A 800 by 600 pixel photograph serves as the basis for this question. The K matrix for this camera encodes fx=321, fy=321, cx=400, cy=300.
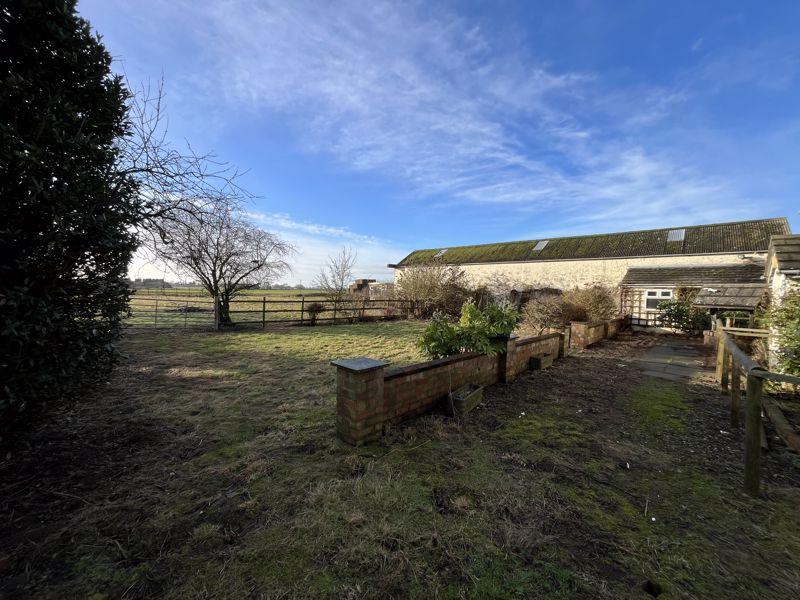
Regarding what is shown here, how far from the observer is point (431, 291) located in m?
19.4

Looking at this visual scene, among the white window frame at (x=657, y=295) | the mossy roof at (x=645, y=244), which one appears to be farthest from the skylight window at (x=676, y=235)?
the white window frame at (x=657, y=295)

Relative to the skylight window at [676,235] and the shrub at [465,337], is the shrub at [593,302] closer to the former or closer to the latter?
the shrub at [465,337]

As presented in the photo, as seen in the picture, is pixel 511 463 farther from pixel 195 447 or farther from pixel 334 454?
pixel 195 447

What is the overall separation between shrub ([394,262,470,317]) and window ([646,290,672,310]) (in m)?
9.73

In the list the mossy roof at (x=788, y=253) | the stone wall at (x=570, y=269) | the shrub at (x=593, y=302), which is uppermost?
the stone wall at (x=570, y=269)

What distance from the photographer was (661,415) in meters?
4.80

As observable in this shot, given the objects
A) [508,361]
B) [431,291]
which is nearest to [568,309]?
[508,361]

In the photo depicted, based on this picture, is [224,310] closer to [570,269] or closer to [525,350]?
[525,350]

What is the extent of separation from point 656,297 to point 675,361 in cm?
1079

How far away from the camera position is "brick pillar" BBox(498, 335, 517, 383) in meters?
6.02

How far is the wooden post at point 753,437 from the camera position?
2863mm

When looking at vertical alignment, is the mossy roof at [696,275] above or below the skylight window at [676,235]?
below

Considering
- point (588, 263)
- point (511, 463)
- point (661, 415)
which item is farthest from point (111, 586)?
point (588, 263)

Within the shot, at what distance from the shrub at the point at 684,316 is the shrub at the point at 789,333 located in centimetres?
1013
